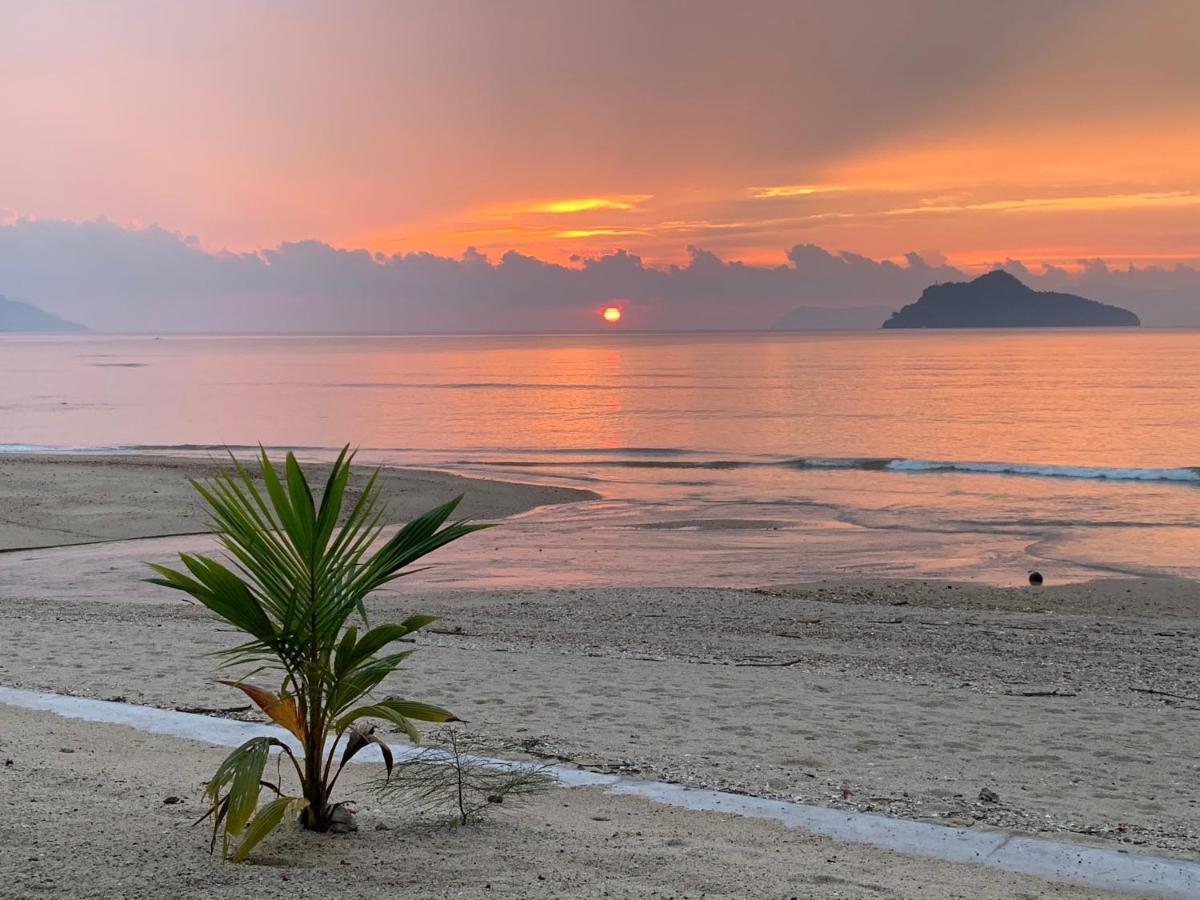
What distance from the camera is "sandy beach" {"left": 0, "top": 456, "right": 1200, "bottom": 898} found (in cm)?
422

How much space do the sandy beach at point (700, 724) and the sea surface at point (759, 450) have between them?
3303 millimetres

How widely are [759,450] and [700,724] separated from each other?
30.5m

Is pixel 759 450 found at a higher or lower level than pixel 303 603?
higher

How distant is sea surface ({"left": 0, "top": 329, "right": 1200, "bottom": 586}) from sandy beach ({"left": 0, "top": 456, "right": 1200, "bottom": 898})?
330cm

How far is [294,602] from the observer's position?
3965 mm

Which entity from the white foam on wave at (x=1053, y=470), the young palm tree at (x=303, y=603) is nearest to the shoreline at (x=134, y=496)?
the white foam on wave at (x=1053, y=470)

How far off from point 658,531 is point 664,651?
10.2 meters

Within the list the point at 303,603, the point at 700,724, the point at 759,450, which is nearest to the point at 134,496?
the point at 700,724

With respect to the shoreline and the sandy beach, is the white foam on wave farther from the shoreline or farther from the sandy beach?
the sandy beach

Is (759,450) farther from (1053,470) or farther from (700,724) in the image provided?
(700,724)

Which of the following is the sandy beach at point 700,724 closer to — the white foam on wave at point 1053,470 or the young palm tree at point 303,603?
the young palm tree at point 303,603

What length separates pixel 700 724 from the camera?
23.6 ft

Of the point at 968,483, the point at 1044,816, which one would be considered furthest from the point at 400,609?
the point at 968,483

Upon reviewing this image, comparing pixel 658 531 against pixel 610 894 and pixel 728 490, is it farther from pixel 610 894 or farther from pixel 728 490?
pixel 610 894
